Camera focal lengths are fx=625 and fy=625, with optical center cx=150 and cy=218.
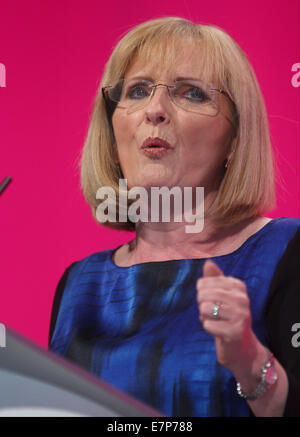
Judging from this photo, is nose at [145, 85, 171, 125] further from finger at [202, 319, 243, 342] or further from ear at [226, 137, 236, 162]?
finger at [202, 319, 243, 342]

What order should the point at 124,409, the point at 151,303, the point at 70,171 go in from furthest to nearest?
the point at 70,171
the point at 151,303
the point at 124,409

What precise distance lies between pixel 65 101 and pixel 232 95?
37cm

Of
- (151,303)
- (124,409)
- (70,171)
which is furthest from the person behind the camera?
(70,171)

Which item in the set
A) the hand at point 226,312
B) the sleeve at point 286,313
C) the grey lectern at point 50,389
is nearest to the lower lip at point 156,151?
the sleeve at point 286,313

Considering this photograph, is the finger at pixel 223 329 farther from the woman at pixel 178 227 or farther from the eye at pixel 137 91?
the eye at pixel 137 91

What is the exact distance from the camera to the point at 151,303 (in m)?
0.84

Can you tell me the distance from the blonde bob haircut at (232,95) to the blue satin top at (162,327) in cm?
5

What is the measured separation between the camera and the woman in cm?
75

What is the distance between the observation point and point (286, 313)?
74 centimetres

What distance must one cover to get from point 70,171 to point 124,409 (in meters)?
0.81

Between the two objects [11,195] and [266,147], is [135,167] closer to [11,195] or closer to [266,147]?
[266,147]

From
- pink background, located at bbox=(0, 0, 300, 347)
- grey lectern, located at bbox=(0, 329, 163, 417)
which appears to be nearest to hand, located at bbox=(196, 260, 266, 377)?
grey lectern, located at bbox=(0, 329, 163, 417)

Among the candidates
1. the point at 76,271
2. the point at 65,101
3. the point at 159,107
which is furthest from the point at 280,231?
the point at 65,101
